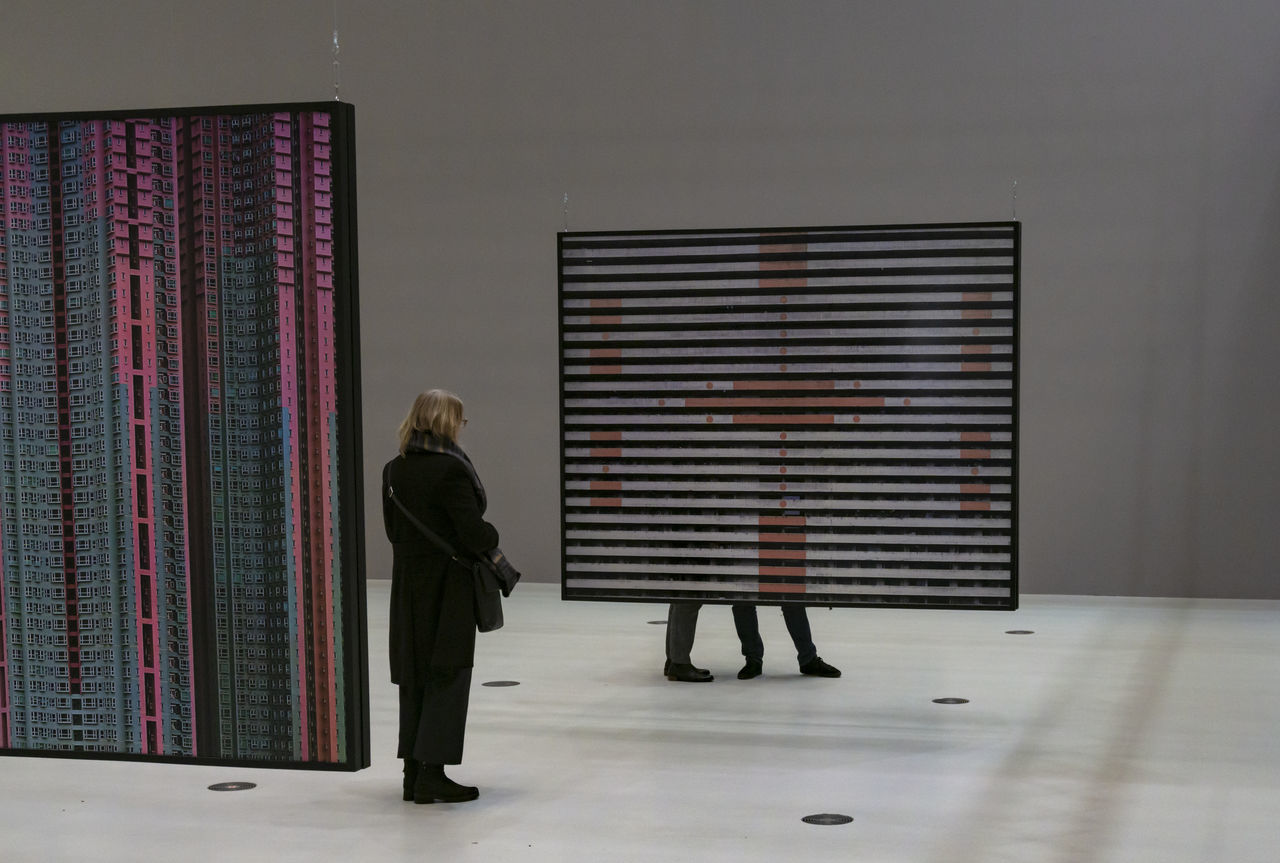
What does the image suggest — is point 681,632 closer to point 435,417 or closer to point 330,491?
point 435,417

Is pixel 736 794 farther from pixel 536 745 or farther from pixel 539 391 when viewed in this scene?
pixel 539 391

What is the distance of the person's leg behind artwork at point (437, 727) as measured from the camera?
203 inches

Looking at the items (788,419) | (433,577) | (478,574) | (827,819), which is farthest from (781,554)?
(433,577)

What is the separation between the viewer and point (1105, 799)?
521 cm

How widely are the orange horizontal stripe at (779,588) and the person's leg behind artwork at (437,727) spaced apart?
141cm

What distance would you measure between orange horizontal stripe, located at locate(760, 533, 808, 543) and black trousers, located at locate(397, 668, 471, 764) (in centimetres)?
147

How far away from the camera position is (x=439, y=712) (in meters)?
5.14

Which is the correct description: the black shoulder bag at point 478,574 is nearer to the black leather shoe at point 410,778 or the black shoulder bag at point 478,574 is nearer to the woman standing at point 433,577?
the woman standing at point 433,577

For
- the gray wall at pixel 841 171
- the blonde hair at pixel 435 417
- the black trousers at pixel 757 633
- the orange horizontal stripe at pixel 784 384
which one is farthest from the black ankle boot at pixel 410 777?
the gray wall at pixel 841 171

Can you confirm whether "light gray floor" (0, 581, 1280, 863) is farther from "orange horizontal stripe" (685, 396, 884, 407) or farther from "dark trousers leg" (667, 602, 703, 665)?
"orange horizontal stripe" (685, 396, 884, 407)

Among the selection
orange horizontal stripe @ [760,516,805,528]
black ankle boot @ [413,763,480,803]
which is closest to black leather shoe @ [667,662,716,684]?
orange horizontal stripe @ [760,516,805,528]

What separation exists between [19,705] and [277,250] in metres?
1.42

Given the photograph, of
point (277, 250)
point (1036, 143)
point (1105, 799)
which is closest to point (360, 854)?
point (277, 250)

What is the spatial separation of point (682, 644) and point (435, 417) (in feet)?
9.31
